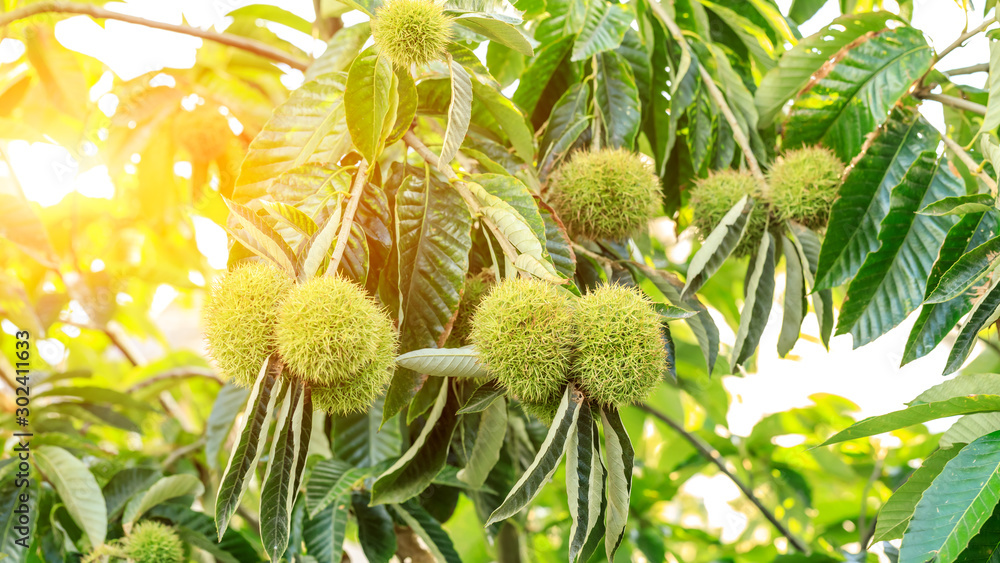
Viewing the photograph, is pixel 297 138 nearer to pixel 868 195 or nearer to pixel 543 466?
pixel 543 466

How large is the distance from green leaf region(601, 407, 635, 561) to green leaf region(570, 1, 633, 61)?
568 mm

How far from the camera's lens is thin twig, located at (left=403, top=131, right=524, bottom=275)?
28.2 inches

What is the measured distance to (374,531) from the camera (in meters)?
1.20

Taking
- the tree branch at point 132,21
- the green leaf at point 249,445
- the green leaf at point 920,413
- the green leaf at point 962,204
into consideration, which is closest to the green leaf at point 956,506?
the green leaf at point 920,413

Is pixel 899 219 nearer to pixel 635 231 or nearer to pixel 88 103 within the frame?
pixel 635 231

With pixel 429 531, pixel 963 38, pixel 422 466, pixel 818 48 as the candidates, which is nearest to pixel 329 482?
pixel 429 531

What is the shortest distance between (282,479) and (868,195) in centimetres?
93

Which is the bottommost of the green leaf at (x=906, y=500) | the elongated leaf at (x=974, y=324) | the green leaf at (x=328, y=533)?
the green leaf at (x=328, y=533)

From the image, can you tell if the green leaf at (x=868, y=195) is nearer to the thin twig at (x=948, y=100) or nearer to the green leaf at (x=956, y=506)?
the thin twig at (x=948, y=100)

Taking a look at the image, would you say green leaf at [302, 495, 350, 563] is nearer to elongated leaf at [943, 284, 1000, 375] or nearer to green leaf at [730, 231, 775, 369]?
green leaf at [730, 231, 775, 369]

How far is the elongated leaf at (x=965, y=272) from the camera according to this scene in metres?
0.74

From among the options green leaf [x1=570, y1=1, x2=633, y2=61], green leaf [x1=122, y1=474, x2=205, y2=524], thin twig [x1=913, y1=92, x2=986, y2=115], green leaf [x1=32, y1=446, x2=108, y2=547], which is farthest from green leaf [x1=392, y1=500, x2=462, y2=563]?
thin twig [x1=913, y1=92, x2=986, y2=115]

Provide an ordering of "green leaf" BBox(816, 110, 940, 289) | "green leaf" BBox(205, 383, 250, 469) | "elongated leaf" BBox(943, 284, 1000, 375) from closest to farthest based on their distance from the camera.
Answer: "elongated leaf" BBox(943, 284, 1000, 375) < "green leaf" BBox(816, 110, 940, 289) < "green leaf" BBox(205, 383, 250, 469)

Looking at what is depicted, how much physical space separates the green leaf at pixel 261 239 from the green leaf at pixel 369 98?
0.16m
